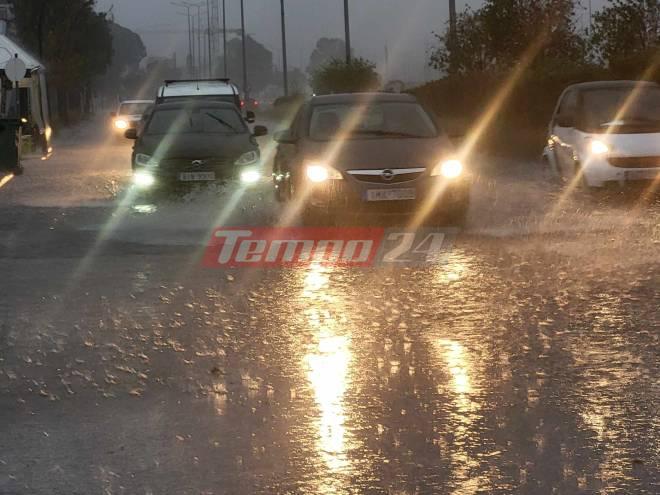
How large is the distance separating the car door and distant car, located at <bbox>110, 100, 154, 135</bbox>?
24242 mm

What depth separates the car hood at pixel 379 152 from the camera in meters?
14.7

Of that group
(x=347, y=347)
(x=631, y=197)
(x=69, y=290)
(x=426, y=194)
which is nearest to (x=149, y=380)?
(x=347, y=347)

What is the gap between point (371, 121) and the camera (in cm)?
1620

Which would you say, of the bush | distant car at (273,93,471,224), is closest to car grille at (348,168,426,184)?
distant car at (273,93,471,224)

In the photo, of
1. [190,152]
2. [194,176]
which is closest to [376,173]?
[194,176]

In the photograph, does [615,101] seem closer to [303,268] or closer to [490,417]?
[303,268]

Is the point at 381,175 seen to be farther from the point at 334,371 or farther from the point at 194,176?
the point at 334,371

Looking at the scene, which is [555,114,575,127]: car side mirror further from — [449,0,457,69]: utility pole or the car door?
[449,0,457,69]: utility pole

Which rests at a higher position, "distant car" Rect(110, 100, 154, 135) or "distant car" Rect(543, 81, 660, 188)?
"distant car" Rect(543, 81, 660, 188)

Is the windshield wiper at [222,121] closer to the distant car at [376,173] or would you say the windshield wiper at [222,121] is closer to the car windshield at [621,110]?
the distant car at [376,173]

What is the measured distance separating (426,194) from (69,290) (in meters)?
5.25

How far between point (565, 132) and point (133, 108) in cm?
2953

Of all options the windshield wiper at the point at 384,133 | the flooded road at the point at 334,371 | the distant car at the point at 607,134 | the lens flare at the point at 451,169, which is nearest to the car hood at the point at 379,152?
the lens flare at the point at 451,169

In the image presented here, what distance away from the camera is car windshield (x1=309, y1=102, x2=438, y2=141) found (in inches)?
621
